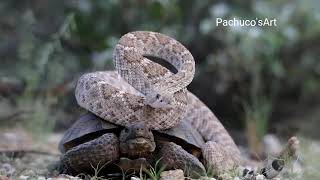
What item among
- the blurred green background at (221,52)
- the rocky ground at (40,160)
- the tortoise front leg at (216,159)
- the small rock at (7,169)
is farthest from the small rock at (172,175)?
the blurred green background at (221,52)

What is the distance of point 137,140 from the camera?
493cm

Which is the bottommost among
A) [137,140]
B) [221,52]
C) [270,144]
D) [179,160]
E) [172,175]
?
[172,175]

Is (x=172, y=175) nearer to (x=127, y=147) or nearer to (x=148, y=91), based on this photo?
(x=127, y=147)

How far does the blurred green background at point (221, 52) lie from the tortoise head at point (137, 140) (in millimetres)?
3847

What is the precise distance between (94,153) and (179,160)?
0.61m

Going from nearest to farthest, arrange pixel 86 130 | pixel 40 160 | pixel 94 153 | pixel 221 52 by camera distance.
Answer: pixel 94 153 → pixel 86 130 → pixel 40 160 → pixel 221 52

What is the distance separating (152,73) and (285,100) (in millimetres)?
5256

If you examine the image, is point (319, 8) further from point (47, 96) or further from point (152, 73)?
point (152, 73)

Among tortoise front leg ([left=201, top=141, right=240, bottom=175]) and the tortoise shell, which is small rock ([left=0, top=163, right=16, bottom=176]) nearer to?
the tortoise shell

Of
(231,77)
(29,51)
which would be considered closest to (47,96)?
(29,51)

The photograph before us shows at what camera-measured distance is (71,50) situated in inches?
389

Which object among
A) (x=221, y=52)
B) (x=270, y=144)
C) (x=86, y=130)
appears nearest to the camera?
(x=86, y=130)

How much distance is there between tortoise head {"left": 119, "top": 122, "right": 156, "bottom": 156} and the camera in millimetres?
4938

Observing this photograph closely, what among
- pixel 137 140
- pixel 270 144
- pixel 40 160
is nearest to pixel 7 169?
pixel 40 160
